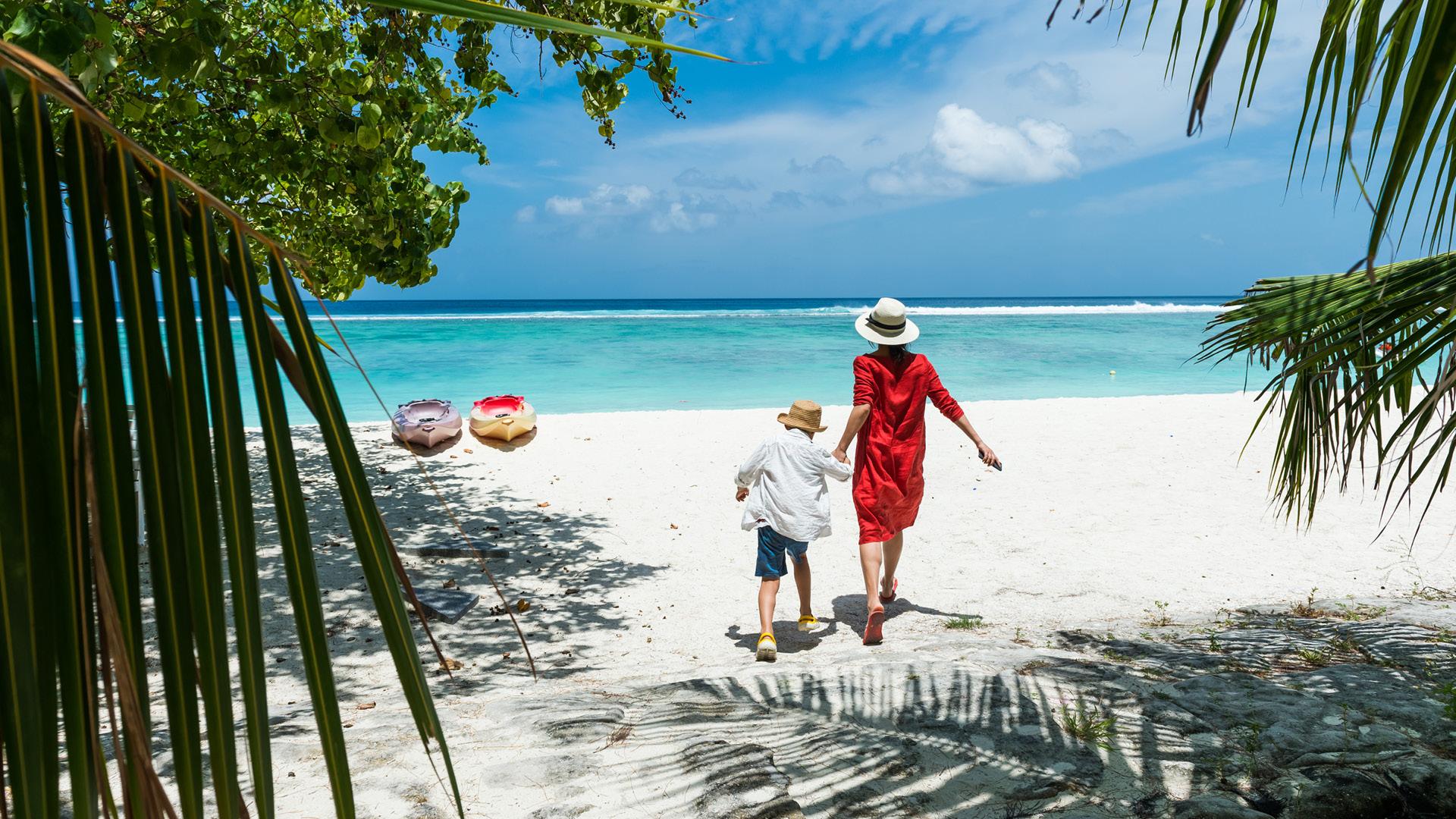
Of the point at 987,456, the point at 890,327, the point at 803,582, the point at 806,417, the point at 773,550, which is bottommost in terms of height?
the point at 803,582

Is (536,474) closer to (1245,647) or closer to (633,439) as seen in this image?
(633,439)

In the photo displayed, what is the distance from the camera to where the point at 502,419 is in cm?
1068

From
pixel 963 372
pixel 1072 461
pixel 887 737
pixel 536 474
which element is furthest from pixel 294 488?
pixel 963 372

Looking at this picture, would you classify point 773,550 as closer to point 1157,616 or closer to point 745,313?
point 1157,616

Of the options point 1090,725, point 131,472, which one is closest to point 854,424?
point 1090,725

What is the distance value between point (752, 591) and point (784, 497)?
1747 mm

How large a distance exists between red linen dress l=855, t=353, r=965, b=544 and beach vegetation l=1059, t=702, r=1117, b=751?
1.91 meters

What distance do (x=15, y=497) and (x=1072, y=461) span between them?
10.1m

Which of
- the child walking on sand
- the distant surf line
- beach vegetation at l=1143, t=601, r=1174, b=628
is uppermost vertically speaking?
the distant surf line

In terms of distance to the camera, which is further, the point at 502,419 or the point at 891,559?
the point at 502,419

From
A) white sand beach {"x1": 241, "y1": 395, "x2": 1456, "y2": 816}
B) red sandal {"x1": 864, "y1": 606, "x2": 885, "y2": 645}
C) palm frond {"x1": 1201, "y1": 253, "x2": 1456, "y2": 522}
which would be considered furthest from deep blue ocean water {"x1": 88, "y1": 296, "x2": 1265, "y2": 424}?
palm frond {"x1": 1201, "y1": 253, "x2": 1456, "y2": 522}

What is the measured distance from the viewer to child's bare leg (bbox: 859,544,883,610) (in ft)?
17.0

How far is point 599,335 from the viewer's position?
3725 cm

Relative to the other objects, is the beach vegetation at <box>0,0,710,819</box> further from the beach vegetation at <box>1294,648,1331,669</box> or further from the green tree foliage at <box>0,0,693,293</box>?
the beach vegetation at <box>1294,648,1331,669</box>
